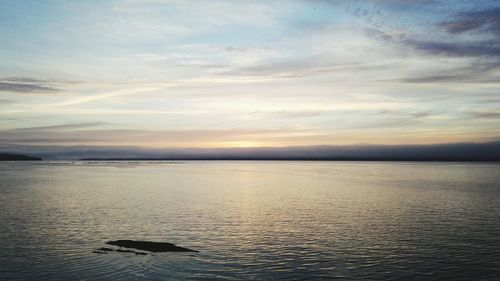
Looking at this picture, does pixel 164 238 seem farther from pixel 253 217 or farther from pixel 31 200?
pixel 31 200

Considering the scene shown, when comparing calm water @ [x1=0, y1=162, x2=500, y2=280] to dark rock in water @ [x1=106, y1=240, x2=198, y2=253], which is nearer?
calm water @ [x1=0, y1=162, x2=500, y2=280]

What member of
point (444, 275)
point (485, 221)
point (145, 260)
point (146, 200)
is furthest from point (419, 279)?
point (146, 200)

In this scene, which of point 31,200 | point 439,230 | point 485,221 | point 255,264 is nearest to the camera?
point 255,264

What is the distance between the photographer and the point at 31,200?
242 feet

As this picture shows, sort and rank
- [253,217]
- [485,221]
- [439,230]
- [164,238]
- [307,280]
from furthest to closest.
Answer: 1. [253,217]
2. [485,221]
3. [439,230]
4. [164,238]
5. [307,280]

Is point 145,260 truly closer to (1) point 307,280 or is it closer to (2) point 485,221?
(1) point 307,280

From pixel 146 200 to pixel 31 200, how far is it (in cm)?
1808

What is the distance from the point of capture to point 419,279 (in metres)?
29.0

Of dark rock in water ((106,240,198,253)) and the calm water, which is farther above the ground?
dark rock in water ((106,240,198,253))

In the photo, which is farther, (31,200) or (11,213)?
(31,200)

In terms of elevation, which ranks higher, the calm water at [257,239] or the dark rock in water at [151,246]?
the dark rock in water at [151,246]

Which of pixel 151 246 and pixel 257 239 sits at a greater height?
pixel 151 246

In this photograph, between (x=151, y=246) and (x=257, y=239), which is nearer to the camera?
(x=151, y=246)

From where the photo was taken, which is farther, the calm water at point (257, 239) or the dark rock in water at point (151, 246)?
the dark rock in water at point (151, 246)
